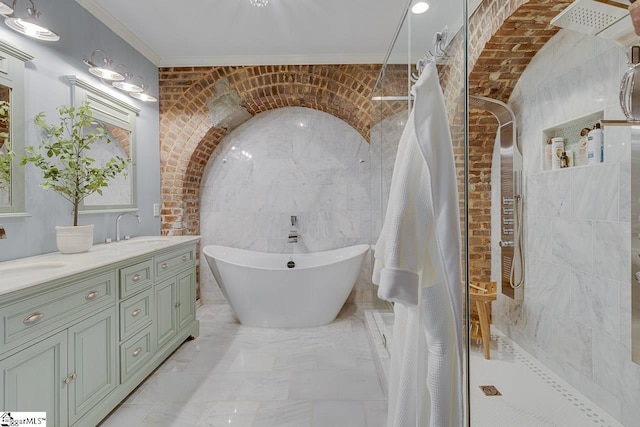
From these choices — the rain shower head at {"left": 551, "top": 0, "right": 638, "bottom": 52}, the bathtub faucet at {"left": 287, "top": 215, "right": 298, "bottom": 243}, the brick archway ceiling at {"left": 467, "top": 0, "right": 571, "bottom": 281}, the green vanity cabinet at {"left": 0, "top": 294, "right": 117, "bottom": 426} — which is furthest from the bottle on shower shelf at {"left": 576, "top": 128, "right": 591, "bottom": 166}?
the green vanity cabinet at {"left": 0, "top": 294, "right": 117, "bottom": 426}

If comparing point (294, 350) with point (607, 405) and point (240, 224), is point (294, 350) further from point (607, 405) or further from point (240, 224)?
point (607, 405)

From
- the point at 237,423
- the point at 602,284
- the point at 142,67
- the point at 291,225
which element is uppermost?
the point at 142,67

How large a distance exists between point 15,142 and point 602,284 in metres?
3.32

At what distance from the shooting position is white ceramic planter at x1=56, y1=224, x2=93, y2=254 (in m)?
2.07

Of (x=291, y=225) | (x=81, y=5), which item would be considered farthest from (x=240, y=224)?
(x=81, y=5)

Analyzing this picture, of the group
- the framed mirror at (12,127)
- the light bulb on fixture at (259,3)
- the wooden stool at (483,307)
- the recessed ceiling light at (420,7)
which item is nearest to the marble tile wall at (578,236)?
the wooden stool at (483,307)

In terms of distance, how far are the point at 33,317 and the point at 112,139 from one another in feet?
6.24

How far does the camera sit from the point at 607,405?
1.80m

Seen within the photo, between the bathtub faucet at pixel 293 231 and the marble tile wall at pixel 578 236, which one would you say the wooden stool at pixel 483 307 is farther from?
the bathtub faucet at pixel 293 231

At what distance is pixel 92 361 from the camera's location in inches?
67.0

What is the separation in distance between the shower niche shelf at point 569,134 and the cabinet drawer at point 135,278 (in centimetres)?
271

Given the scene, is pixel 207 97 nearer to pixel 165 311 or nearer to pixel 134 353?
pixel 165 311

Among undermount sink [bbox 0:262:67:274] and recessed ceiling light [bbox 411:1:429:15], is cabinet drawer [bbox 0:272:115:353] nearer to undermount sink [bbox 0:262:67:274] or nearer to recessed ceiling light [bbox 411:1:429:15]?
undermount sink [bbox 0:262:67:274]

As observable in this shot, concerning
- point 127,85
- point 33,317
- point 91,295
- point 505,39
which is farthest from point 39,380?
point 505,39
